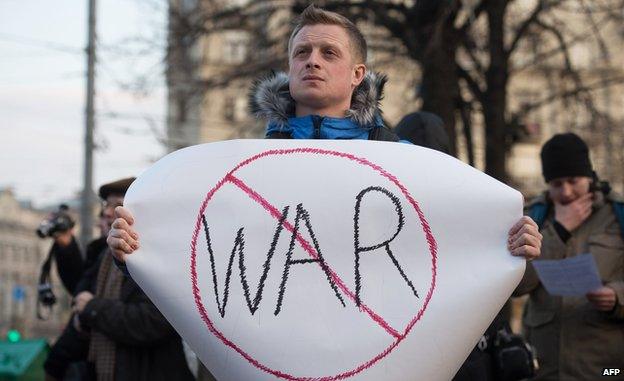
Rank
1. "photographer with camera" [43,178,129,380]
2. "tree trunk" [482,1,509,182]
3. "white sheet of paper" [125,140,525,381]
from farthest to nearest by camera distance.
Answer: "tree trunk" [482,1,509,182]
"photographer with camera" [43,178,129,380]
"white sheet of paper" [125,140,525,381]

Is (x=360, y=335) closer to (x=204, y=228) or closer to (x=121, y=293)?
(x=204, y=228)

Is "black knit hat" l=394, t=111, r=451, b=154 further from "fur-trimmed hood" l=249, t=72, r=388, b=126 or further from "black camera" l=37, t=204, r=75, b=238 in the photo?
"black camera" l=37, t=204, r=75, b=238

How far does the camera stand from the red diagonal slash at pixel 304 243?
124 inches

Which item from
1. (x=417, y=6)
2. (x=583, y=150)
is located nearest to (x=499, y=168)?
(x=417, y=6)

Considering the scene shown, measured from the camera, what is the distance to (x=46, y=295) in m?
7.43

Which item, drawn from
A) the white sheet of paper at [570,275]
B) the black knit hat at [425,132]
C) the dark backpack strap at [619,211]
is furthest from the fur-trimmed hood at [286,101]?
the dark backpack strap at [619,211]

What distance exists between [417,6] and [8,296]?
5692cm

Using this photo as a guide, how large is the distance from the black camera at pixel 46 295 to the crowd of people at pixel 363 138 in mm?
1254

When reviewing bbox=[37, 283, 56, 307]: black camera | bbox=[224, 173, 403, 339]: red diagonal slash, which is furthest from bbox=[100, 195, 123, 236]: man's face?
bbox=[224, 173, 403, 339]: red diagonal slash

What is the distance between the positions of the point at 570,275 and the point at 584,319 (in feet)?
1.34

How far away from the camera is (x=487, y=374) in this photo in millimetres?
4414

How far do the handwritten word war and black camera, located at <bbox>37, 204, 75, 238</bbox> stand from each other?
4472 mm

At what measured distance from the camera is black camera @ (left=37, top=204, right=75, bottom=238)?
297 inches

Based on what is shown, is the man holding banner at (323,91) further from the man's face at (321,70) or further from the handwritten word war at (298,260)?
the handwritten word war at (298,260)
